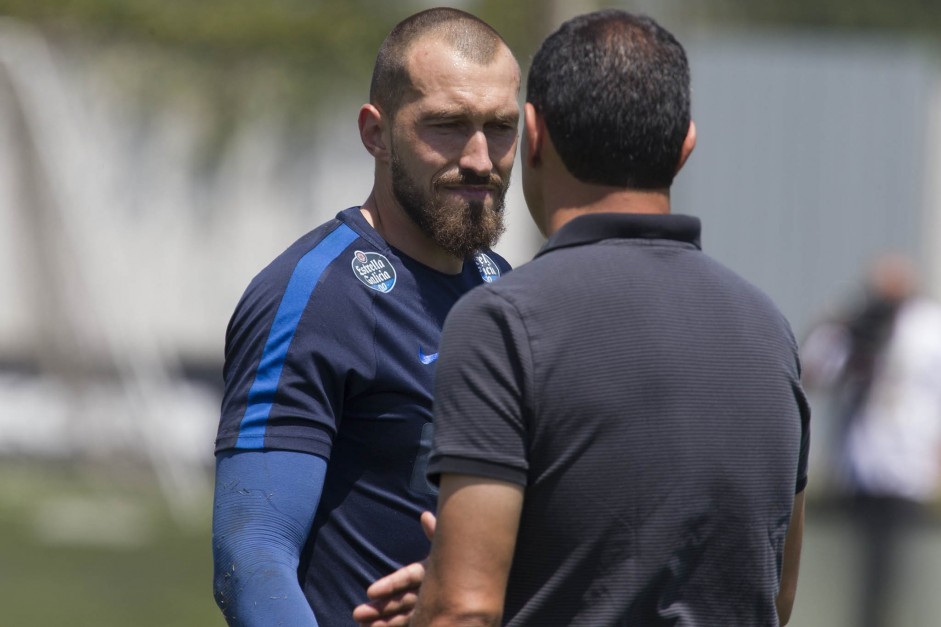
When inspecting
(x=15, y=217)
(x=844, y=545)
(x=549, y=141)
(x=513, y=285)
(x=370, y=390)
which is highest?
(x=549, y=141)

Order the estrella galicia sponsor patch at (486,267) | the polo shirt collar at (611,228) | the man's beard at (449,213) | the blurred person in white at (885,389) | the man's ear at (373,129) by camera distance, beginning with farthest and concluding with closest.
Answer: the blurred person in white at (885,389) → the estrella galicia sponsor patch at (486,267) → the man's ear at (373,129) → the man's beard at (449,213) → the polo shirt collar at (611,228)

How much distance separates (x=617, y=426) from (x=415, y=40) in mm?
1076

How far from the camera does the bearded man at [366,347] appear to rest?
2467 millimetres

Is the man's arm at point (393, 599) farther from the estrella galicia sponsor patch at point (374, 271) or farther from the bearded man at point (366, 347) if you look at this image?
the estrella galicia sponsor patch at point (374, 271)

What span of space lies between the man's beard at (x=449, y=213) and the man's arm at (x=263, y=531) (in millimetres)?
521

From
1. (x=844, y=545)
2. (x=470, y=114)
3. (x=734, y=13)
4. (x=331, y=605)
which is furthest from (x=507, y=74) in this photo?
(x=734, y=13)

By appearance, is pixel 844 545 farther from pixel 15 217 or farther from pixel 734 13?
pixel 734 13

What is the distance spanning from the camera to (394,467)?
8.55 ft

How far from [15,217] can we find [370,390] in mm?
9954

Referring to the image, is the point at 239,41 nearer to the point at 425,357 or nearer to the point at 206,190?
the point at 206,190

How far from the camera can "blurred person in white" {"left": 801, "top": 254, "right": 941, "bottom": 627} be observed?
8.91 metres

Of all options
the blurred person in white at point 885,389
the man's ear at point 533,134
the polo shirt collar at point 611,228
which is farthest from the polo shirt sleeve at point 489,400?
the blurred person in white at point 885,389

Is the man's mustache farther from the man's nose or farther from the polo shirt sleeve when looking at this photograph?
the polo shirt sleeve

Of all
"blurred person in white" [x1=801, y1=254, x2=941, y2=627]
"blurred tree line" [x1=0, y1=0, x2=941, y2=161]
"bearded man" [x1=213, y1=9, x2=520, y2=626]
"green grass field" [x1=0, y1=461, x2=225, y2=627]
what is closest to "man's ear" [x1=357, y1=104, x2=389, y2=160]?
"bearded man" [x1=213, y1=9, x2=520, y2=626]
